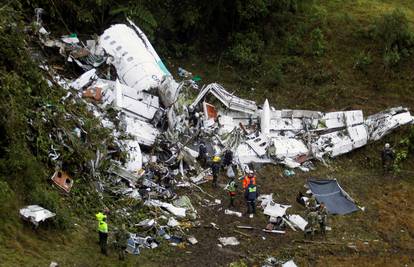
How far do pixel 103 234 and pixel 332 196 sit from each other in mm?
6934

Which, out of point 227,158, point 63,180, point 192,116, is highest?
point 192,116

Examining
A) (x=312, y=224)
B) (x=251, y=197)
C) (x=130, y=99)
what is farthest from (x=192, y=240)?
(x=130, y=99)

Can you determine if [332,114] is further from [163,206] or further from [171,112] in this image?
[163,206]

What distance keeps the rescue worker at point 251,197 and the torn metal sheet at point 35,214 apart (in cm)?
493

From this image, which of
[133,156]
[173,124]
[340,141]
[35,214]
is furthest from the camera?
[340,141]

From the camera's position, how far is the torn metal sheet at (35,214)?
10352 mm

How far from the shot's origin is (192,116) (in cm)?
1697

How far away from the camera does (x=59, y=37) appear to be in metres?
19.4

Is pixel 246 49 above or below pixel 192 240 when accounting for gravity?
above

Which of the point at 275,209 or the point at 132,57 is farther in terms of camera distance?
the point at 132,57

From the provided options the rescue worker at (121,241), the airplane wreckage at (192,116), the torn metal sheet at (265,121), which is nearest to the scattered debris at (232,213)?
the airplane wreckage at (192,116)

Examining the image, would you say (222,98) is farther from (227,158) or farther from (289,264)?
(289,264)

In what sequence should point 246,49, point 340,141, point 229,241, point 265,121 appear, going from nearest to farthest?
point 229,241
point 265,121
point 340,141
point 246,49

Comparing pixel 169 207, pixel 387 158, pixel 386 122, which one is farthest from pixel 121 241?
pixel 386 122
